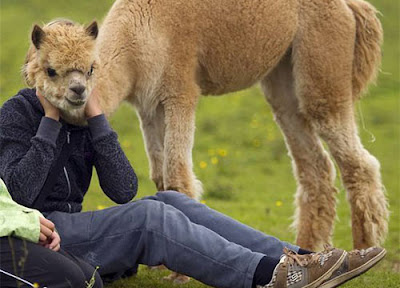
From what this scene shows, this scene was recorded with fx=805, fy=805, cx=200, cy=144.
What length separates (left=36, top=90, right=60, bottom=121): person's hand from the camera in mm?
3803

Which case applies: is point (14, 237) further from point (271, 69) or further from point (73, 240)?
point (271, 69)

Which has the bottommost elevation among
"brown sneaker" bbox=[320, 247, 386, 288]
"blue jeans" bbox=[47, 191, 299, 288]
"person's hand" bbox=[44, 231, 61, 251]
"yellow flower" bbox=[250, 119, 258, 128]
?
"yellow flower" bbox=[250, 119, 258, 128]

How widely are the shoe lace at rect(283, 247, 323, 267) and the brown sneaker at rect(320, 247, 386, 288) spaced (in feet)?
0.38

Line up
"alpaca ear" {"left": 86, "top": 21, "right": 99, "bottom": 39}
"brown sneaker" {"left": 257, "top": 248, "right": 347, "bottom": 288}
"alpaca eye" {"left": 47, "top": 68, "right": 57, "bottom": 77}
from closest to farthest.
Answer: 1. "brown sneaker" {"left": 257, "top": 248, "right": 347, "bottom": 288}
2. "alpaca eye" {"left": 47, "top": 68, "right": 57, "bottom": 77}
3. "alpaca ear" {"left": 86, "top": 21, "right": 99, "bottom": 39}

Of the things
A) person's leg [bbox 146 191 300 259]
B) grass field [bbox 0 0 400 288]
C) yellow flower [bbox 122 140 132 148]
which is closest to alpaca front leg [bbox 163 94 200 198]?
grass field [bbox 0 0 400 288]

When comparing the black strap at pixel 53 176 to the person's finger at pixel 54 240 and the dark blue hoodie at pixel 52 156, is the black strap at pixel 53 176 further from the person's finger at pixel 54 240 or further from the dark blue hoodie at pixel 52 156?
the person's finger at pixel 54 240

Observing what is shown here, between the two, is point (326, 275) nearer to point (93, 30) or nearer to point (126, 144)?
point (93, 30)

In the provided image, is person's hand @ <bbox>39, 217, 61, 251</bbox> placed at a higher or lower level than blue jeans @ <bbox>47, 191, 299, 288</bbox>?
higher

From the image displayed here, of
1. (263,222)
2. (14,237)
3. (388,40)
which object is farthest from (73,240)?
(388,40)

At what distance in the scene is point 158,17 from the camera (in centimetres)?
514

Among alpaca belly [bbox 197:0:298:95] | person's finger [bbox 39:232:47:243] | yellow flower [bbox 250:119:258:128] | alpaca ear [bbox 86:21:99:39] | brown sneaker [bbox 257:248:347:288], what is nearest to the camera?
person's finger [bbox 39:232:47:243]

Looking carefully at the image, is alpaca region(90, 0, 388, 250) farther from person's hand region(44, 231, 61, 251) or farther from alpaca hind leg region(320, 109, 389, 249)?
person's hand region(44, 231, 61, 251)

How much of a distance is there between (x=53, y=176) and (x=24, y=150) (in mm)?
186

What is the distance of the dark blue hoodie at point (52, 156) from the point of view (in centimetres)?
364
